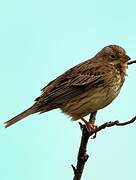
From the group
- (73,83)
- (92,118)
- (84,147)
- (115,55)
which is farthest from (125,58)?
(84,147)

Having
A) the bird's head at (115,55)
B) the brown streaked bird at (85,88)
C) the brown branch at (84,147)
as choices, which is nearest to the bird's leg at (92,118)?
the brown streaked bird at (85,88)

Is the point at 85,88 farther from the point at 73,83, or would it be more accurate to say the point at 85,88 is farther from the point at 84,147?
the point at 84,147

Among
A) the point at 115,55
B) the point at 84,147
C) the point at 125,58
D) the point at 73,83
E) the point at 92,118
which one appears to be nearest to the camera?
the point at 84,147

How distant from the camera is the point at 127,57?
10.7 metres

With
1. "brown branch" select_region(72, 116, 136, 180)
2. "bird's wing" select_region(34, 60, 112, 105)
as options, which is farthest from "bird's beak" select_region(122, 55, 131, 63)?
"brown branch" select_region(72, 116, 136, 180)

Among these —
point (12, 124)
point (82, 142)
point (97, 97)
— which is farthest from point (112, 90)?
point (82, 142)

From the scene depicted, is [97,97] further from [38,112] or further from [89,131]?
[89,131]

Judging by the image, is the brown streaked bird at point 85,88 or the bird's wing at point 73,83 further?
the bird's wing at point 73,83

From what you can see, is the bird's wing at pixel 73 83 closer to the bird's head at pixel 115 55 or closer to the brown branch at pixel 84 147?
the bird's head at pixel 115 55

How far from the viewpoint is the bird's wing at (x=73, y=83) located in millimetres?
10248

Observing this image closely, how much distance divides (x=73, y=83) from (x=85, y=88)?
10.1 inches

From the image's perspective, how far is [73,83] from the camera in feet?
34.9

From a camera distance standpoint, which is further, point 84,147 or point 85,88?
point 85,88

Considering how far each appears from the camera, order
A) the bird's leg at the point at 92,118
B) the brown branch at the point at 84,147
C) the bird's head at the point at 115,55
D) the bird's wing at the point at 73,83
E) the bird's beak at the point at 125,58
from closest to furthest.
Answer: the brown branch at the point at 84,147 < the bird's leg at the point at 92,118 < the bird's wing at the point at 73,83 < the bird's beak at the point at 125,58 < the bird's head at the point at 115,55
